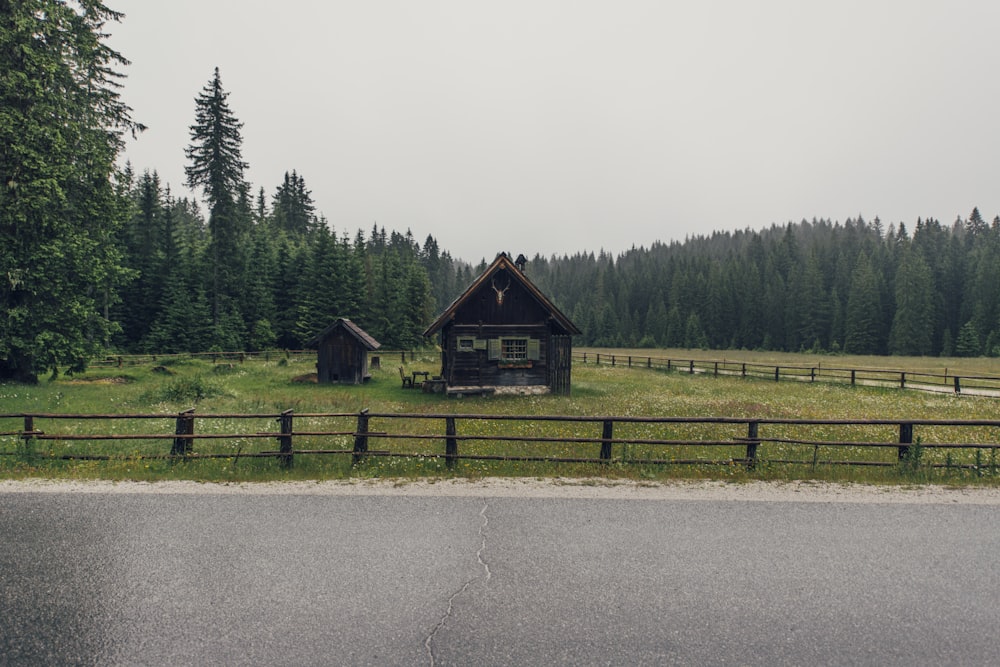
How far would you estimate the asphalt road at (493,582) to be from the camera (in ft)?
14.5

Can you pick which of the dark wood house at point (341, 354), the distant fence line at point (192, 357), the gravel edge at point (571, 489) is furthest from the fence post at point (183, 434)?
the distant fence line at point (192, 357)

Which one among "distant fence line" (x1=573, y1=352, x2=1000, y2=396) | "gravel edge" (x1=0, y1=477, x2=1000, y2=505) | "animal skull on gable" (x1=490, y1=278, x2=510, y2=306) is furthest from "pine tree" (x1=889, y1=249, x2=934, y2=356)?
"gravel edge" (x1=0, y1=477, x2=1000, y2=505)

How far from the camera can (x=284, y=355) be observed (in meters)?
44.4

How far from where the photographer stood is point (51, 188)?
20.3 metres

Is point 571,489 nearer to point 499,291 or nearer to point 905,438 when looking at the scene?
point 905,438

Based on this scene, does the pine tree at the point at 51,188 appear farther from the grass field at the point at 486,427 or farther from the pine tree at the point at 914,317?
the pine tree at the point at 914,317

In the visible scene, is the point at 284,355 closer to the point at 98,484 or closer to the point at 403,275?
the point at 403,275

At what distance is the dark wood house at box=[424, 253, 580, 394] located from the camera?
25828 millimetres

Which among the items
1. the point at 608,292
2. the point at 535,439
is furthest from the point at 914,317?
the point at 535,439

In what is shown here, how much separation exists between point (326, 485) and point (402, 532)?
290cm

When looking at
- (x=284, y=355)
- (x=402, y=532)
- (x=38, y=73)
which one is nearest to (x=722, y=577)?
(x=402, y=532)

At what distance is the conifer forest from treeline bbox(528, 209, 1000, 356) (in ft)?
1.22

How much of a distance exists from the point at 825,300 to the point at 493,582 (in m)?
104

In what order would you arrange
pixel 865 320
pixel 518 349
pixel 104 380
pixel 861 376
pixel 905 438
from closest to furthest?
pixel 905 438, pixel 518 349, pixel 104 380, pixel 861 376, pixel 865 320
